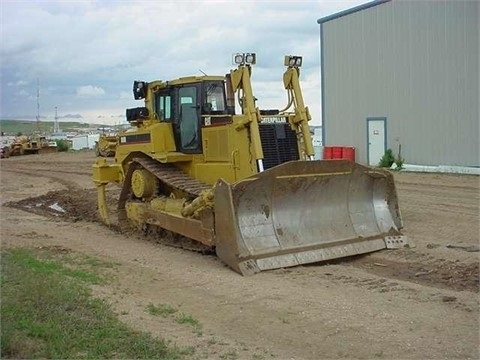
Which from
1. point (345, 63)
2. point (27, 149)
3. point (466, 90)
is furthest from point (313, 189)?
point (27, 149)

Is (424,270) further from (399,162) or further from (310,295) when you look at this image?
(399,162)

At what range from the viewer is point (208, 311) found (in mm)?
6863

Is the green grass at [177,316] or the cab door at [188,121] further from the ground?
the cab door at [188,121]

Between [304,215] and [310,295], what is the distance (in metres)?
2.28

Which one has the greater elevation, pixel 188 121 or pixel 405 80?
pixel 405 80

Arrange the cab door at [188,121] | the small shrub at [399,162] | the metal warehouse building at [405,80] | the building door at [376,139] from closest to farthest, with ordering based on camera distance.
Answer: the cab door at [188,121], the metal warehouse building at [405,80], the small shrub at [399,162], the building door at [376,139]

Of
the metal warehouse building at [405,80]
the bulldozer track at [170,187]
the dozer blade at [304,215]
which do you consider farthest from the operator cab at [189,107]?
the metal warehouse building at [405,80]

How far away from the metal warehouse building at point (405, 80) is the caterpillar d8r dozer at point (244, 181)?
12753 millimetres

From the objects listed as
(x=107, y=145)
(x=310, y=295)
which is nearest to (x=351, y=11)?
(x=107, y=145)

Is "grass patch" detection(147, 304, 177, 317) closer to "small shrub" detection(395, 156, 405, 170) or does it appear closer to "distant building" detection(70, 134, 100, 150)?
"small shrub" detection(395, 156, 405, 170)

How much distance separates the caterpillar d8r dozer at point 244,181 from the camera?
899 cm

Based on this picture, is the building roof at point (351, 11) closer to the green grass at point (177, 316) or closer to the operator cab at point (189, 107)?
the operator cab at point (189, 107)

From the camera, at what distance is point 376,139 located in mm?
25609

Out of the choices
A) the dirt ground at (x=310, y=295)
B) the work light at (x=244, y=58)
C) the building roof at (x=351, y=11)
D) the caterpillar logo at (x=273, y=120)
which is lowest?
the dirt ground at (x=310, y=295)
